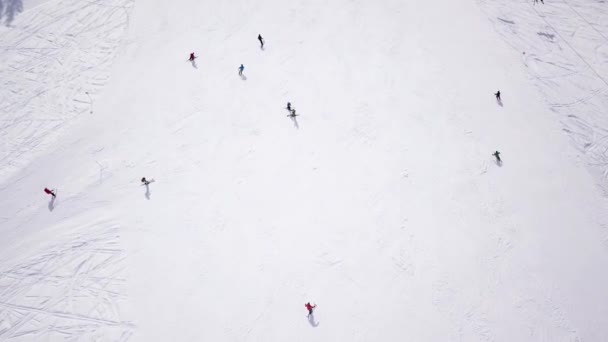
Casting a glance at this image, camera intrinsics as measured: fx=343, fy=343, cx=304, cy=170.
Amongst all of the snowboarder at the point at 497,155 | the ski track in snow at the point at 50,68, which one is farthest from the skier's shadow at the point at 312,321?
the ski track in snow at the point at 50,68

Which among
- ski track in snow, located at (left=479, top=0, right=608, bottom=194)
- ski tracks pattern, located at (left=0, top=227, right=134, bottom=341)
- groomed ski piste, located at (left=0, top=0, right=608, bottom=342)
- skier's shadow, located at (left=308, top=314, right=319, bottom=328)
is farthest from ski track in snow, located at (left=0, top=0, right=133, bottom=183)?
ski track in snow, located at (left=479, top=0, right=608, bottom=194)

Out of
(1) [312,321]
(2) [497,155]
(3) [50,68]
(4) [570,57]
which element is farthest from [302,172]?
(4) [570,57]

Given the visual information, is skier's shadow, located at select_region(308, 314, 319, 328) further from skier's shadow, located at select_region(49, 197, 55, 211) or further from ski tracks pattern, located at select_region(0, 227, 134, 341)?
skier's shadow, located at select_region(49, 197, 55, 211)

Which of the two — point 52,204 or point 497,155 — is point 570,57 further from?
point 52,204

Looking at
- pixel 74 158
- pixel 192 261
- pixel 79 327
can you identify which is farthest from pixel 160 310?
pixel 74 158

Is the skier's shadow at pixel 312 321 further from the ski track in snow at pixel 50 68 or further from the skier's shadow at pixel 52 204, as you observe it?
the ski track in snow at pixel 50 68

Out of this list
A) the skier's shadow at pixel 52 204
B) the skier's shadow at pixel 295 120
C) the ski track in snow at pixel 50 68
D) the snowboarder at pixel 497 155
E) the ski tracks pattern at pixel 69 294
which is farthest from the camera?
the skier's shadow at pixel 295 120
